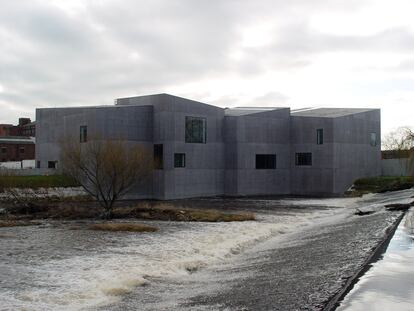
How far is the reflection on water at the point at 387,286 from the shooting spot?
8648mm

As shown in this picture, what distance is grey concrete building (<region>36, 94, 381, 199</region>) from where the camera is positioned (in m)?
45.2

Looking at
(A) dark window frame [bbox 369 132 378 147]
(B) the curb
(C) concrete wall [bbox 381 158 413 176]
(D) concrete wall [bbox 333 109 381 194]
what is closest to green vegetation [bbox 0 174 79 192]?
(D) concrete wall [bbox 333 109 381 194]

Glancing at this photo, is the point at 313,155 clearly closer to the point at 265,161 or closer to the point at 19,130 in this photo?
the point at 265,161

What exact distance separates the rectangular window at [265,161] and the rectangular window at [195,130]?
743cm

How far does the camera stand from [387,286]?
386 inches

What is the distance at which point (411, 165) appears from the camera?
4778cm

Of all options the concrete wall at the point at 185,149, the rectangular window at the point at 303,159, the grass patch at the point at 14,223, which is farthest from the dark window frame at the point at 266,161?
the grass patch at the point at 14,223

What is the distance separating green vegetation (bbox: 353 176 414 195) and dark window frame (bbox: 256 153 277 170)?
915 centimetres

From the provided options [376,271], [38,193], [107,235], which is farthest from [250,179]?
[376,271]

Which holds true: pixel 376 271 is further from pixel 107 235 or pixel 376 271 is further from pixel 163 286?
pixel 107 235

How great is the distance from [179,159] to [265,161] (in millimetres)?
11737

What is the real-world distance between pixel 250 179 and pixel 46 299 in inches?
1623

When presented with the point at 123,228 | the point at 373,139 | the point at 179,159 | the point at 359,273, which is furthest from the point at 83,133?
the point at 359,273

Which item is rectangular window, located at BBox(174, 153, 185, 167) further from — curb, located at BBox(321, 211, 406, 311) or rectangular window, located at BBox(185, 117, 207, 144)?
curb, located at BBox(321, 211, 406, 311)
